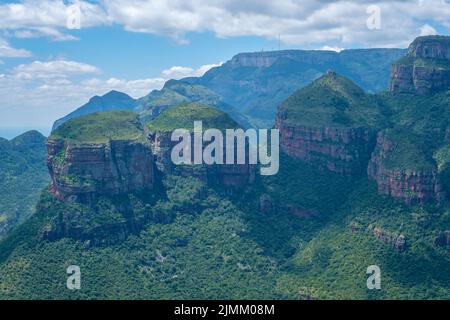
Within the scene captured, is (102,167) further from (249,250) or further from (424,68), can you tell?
(424,68)

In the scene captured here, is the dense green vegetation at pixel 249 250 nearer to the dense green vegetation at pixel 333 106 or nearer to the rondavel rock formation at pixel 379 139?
the rondavel rock formation at pixel 379 139

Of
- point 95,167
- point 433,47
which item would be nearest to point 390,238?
point 95,167

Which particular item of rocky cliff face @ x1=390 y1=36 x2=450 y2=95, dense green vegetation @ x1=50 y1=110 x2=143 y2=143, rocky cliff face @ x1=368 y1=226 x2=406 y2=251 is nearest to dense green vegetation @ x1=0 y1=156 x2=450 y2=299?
rocky cliff face @ x1=368 y1=226 x2=406 y2=251

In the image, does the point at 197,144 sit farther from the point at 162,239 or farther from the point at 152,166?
the point at 162,239

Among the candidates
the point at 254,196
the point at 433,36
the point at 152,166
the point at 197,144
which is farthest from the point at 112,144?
the point at 433,36

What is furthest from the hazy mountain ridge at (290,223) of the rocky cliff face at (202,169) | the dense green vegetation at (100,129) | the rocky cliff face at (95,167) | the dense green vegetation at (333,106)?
the rocky cliff face at (202,169)

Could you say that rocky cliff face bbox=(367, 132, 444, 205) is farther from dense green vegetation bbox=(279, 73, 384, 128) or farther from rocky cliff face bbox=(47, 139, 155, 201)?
rocky cliff face bbox=(47, 139, 155, 201)
